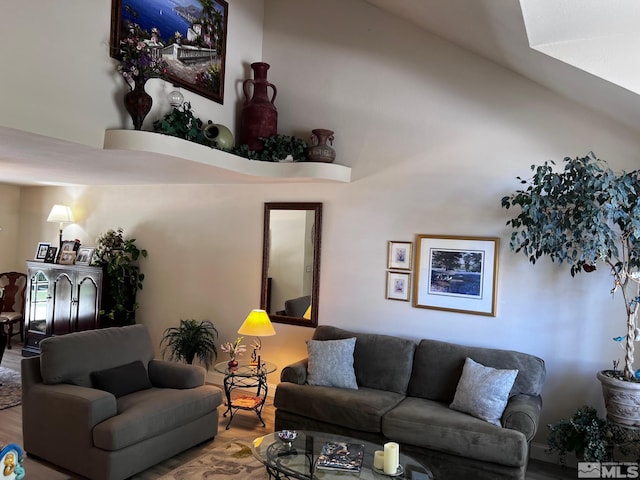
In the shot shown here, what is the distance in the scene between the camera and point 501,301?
3.92 m

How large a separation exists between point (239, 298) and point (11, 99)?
2943 mm

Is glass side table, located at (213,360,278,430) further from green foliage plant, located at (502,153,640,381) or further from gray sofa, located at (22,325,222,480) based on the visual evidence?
green foliage plant, located at (502,153,640,381)

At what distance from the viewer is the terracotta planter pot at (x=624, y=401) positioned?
3.01 m

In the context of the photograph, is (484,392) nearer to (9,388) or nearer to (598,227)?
(598,227)

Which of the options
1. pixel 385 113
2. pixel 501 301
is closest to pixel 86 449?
pixel 501 301

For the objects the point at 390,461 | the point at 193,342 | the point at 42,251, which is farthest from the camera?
the point at 42,251

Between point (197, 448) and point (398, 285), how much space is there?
215 cm

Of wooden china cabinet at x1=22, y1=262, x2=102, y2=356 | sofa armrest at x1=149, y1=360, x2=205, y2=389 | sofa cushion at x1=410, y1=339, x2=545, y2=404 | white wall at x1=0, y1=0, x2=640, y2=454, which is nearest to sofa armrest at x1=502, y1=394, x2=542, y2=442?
sofa cushion at x1=410, y1=339, x2=545, y2=404

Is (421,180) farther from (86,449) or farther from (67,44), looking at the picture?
(86,449)

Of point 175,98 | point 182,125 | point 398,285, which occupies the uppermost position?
point 175,98

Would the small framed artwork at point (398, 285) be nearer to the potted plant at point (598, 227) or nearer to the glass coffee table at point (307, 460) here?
the potted plant at point (598, 227)

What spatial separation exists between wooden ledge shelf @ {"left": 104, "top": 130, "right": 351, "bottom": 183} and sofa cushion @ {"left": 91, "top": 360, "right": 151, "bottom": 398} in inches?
65.5

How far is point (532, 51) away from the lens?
3.04m

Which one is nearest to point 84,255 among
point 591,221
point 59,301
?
point 59,301
